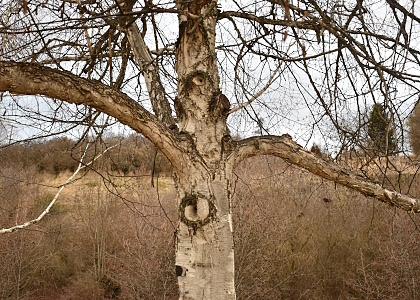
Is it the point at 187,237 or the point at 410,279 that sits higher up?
the point at 187,237

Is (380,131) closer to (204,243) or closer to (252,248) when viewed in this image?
(204,243)

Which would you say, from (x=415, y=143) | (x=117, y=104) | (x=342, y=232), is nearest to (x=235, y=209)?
(x=342, y=232)

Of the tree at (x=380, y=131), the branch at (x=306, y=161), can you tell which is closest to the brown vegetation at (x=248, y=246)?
the tree at (x=380, y=131)

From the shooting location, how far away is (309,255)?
9.79m

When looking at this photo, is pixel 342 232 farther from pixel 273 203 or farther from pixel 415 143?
pixel 415 143

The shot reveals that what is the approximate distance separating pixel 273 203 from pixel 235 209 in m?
1.90

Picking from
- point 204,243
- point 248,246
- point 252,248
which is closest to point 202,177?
point 204,243

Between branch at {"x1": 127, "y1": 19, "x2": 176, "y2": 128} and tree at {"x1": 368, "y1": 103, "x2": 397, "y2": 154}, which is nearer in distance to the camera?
tree at {"x1": 368, "y1": 103, "x2": 397, "y2": 154}

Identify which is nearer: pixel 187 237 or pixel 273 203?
pixel 187 237

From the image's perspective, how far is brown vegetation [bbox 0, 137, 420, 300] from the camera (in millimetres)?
8141

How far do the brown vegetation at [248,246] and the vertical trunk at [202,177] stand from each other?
5309 millimetres

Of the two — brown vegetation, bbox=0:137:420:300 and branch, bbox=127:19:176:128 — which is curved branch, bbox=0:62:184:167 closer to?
branch, bbox=127:19:176:128

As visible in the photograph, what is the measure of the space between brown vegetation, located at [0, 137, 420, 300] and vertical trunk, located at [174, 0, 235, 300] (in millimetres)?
5309

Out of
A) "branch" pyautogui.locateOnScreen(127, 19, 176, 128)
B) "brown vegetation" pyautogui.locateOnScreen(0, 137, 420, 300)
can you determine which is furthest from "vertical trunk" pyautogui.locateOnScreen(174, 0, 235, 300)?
"brown vegetation" pyautogui.locateOnScreen(0, 137, 420, 300)
